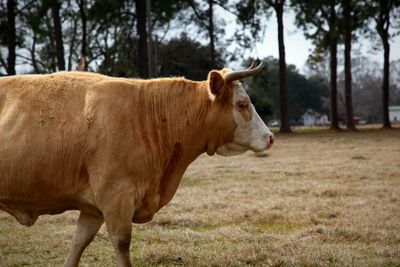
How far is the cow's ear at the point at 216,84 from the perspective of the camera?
4848mm

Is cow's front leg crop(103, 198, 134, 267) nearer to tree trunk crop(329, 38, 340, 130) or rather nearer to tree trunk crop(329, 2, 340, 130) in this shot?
tree trunk crop(329, 2, 340, 130)

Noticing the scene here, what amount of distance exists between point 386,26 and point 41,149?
38.2 meters

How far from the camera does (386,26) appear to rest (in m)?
38.9

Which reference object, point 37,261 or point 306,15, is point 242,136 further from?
point 306,15

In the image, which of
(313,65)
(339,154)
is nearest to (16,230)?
(339,154)

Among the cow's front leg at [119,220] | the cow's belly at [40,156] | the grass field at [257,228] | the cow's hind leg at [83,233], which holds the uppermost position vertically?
the cow's belly at [40,156]

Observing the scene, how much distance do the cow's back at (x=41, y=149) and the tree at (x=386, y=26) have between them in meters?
35.5

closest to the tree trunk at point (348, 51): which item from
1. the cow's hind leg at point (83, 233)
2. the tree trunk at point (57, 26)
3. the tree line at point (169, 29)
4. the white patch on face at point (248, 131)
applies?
the tree line at point (169, 29)

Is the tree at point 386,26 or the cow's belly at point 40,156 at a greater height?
the tree at point 386,26

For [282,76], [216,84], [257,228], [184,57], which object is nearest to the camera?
[216,84]

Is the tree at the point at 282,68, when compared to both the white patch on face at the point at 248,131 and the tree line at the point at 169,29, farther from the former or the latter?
the white patch on face at the point at 248,131

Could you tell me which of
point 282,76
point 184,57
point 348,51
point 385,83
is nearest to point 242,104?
point 282,76

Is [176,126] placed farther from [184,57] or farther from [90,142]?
[184,57]

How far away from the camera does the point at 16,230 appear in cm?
768
